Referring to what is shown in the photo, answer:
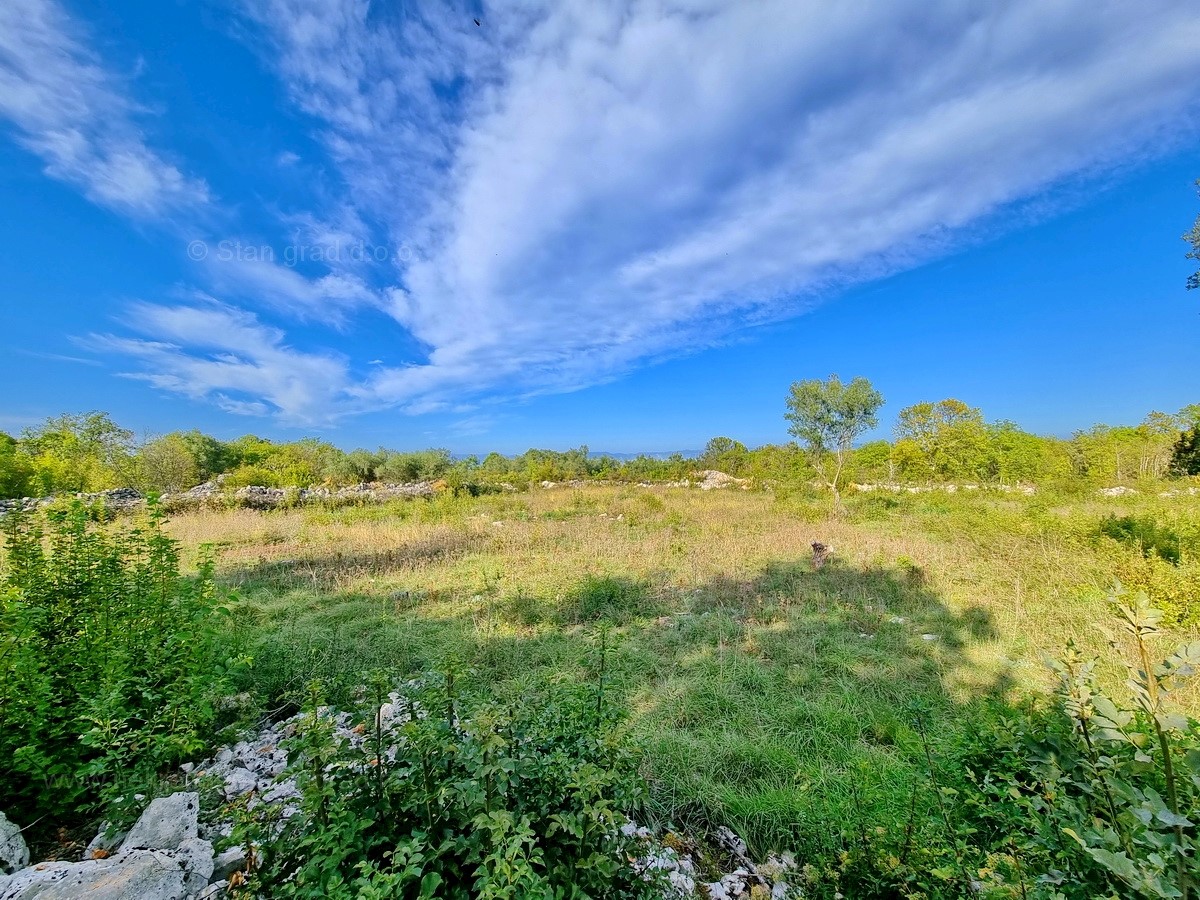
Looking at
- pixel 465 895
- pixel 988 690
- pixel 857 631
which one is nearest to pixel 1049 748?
pixel 465 895

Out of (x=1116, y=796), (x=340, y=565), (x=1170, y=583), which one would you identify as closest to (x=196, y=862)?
(x=1116, y=796)

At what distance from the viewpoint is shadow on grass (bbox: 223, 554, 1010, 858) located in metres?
2.47

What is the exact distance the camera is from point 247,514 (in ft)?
40.9

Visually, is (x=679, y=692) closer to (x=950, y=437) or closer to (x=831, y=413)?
(x=831, y=413)

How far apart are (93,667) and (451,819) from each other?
8.15ft

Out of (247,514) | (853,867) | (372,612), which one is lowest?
(853,867)

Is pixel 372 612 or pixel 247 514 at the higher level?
pixel 247 514

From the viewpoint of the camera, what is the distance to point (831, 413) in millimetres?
15609

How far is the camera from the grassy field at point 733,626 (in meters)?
2.69

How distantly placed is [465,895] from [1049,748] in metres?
1.94

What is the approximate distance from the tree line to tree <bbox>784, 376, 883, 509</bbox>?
0.11 feet

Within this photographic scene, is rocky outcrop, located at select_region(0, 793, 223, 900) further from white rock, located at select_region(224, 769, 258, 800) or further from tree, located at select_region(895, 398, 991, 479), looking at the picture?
tree, located at select_region(895, 398, 991, 479)

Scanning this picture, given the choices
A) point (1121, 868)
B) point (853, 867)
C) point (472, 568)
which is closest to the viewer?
point (1121, 868)

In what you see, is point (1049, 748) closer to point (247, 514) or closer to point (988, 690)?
point (988, 690)
